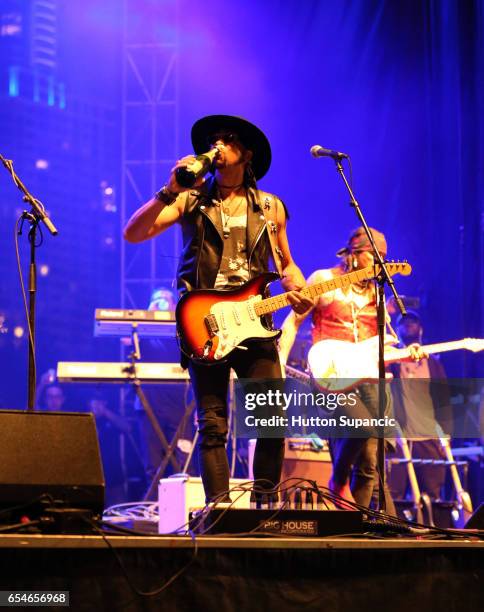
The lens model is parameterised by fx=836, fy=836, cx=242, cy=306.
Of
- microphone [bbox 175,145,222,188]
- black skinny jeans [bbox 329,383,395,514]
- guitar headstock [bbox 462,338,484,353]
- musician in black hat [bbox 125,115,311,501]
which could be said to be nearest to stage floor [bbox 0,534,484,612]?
musician in black hat [bbox 125,115,311,501]

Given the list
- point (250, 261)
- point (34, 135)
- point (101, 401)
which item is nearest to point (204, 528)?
point (250, 261)

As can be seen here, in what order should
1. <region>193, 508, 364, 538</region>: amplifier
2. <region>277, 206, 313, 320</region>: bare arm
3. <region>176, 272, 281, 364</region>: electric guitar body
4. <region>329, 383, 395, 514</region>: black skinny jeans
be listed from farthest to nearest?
<region>329, 383, 395, 514</region>: black skinny jeans, <region>277, 206, 313, 320</region>: bare arm, <region>176, 272, 281, 364</region>: electric guitar body, <region>193, 508, 364, 538</region>: amplifier

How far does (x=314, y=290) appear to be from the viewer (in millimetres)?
4207

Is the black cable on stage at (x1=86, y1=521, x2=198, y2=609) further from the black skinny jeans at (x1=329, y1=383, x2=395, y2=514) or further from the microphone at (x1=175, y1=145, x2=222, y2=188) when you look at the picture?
the black skinny jeans at (x1=329, y1=383, x2=395, y2=514)

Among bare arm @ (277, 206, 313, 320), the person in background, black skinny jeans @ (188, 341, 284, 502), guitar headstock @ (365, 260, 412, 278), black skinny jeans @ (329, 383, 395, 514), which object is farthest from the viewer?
the person in background

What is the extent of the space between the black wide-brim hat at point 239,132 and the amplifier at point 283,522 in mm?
2073

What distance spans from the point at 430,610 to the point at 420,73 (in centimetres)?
722

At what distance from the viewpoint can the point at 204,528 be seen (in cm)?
261

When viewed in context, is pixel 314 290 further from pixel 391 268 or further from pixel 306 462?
pixel 306 462

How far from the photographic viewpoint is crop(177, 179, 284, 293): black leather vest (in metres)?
3.92

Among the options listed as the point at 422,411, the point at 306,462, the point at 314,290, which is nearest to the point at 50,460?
the point at 314,290

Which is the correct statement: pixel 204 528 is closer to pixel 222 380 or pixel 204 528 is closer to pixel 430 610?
pixel 430 610

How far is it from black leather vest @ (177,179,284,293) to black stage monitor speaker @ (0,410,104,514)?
153cm

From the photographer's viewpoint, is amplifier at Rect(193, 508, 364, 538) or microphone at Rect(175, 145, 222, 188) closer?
amplifier at Rect(193, 508, 364, 538)
